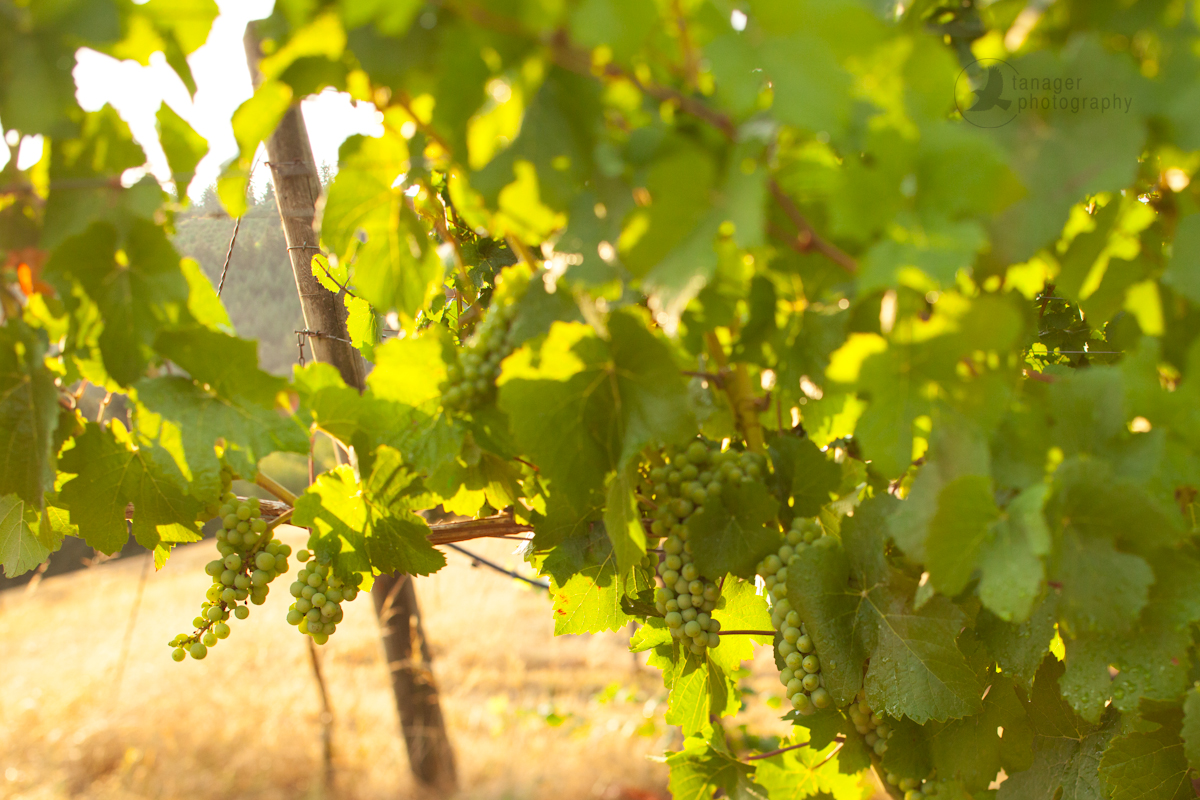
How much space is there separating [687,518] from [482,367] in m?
0.21

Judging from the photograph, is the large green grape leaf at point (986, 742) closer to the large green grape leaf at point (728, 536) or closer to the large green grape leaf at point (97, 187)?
the large green grape leaf at point (728, 536)

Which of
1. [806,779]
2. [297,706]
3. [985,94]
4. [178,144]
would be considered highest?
[178,144]

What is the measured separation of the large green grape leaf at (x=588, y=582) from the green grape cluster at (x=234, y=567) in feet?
0.85

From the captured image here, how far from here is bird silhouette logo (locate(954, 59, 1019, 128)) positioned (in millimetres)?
447

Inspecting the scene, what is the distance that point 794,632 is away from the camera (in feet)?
2.10

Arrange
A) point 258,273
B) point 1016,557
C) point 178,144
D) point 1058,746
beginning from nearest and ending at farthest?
point 1016,557 < point 178,144 < point 1058,746 < point 258,273

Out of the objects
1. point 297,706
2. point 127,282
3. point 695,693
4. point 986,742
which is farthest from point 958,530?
point 297,706

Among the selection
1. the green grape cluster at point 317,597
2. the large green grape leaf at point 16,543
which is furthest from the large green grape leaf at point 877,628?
the large green grape leaf at point 16,543

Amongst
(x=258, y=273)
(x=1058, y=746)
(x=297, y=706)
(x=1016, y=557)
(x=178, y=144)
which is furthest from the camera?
(x=297, y=706)

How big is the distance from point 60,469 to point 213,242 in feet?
3.34

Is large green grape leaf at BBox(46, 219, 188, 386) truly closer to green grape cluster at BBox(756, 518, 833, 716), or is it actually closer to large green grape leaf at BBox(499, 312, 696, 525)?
large green grape leaf at BBox(499, 312, 696, 525)

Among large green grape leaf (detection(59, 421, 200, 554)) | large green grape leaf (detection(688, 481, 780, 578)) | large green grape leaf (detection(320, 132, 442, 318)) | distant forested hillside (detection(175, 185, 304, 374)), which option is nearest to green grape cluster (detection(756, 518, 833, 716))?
large green grape leaf (detection(688, 481, 780, 578))

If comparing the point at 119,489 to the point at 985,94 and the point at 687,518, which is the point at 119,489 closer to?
the point at 687,518

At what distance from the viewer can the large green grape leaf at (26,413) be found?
1.79 ft
